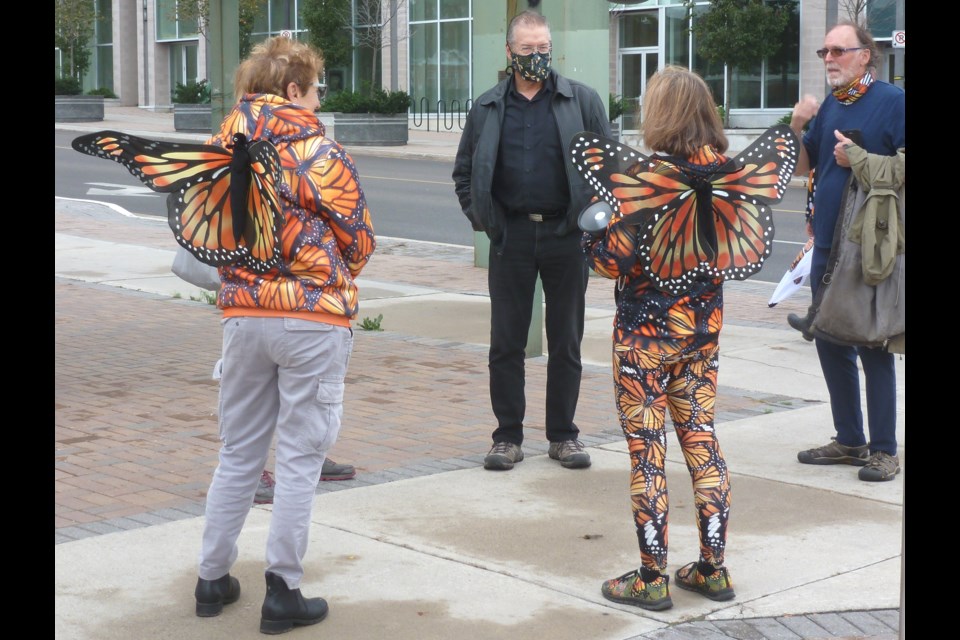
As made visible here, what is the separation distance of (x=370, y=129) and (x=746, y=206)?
3004 cm

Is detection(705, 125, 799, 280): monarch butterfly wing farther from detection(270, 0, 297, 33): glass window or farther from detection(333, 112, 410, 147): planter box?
detection(270, 0, 297, 33): glass window

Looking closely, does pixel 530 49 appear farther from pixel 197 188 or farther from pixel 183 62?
pixel 183 62

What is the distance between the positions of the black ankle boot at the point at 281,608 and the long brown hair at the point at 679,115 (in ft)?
6.19

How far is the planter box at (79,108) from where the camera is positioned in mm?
43156

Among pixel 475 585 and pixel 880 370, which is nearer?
pixel 475 585

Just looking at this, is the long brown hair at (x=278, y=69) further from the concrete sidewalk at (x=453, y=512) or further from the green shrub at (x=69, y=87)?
the green shrub at (x=69, y=87)

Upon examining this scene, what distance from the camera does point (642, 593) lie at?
443 cm

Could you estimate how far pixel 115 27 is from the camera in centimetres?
5581

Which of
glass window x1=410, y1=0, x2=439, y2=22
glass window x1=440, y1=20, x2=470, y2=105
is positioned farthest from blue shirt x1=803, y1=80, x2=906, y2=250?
glass window x1=410, y1=0, x2=439, y2=22

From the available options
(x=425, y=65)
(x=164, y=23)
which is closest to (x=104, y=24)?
(x=164, y=23)

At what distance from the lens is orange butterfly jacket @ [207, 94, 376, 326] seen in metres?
4.09
